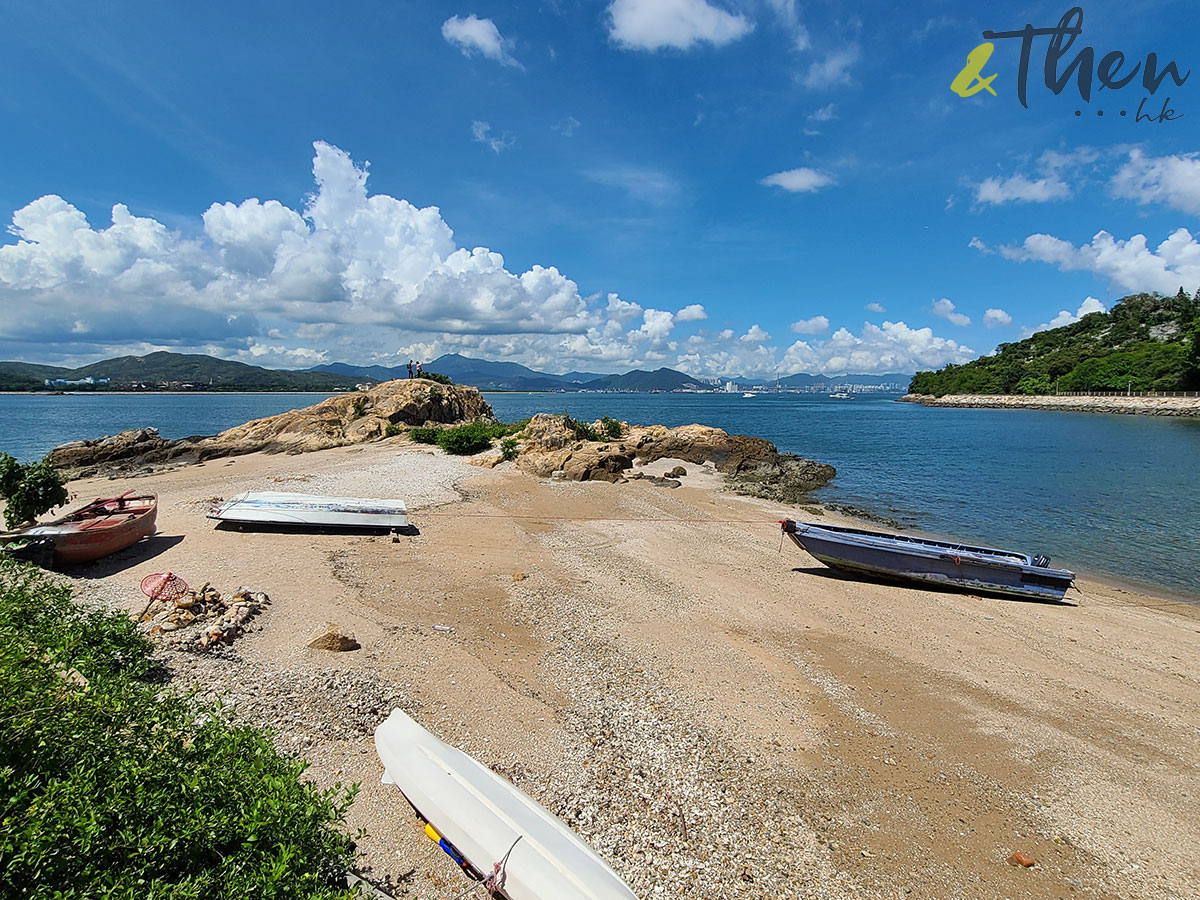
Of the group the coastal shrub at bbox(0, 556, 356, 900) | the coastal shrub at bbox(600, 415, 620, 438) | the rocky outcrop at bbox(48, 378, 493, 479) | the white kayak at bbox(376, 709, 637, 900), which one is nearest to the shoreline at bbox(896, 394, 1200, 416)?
the coastal shrub at bbox(600, 415, 620, 438)

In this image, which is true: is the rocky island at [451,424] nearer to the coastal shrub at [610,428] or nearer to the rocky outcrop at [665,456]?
the rocky outcrop at [665,456]

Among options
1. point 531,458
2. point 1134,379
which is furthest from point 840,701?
point 1134,379

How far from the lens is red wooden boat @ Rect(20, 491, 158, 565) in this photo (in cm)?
1055

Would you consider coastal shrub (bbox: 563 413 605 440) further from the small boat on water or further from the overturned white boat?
the small boat on water

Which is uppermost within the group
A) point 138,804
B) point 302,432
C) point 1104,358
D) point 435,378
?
point 1104,358

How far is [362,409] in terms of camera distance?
36.1 meters

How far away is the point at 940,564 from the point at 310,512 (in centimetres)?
1583

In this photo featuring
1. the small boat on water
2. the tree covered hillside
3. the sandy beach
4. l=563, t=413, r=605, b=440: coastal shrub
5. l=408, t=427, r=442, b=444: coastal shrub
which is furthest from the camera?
the tree covered hillside

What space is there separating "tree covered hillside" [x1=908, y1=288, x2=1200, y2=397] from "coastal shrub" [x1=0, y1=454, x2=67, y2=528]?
12586 cm

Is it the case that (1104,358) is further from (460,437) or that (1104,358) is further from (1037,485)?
(460,437)

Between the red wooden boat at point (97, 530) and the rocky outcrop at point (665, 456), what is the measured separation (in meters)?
14.8

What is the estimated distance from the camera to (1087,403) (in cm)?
9750

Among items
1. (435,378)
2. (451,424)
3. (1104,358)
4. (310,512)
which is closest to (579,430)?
(451,424)

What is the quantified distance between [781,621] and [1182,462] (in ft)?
140
